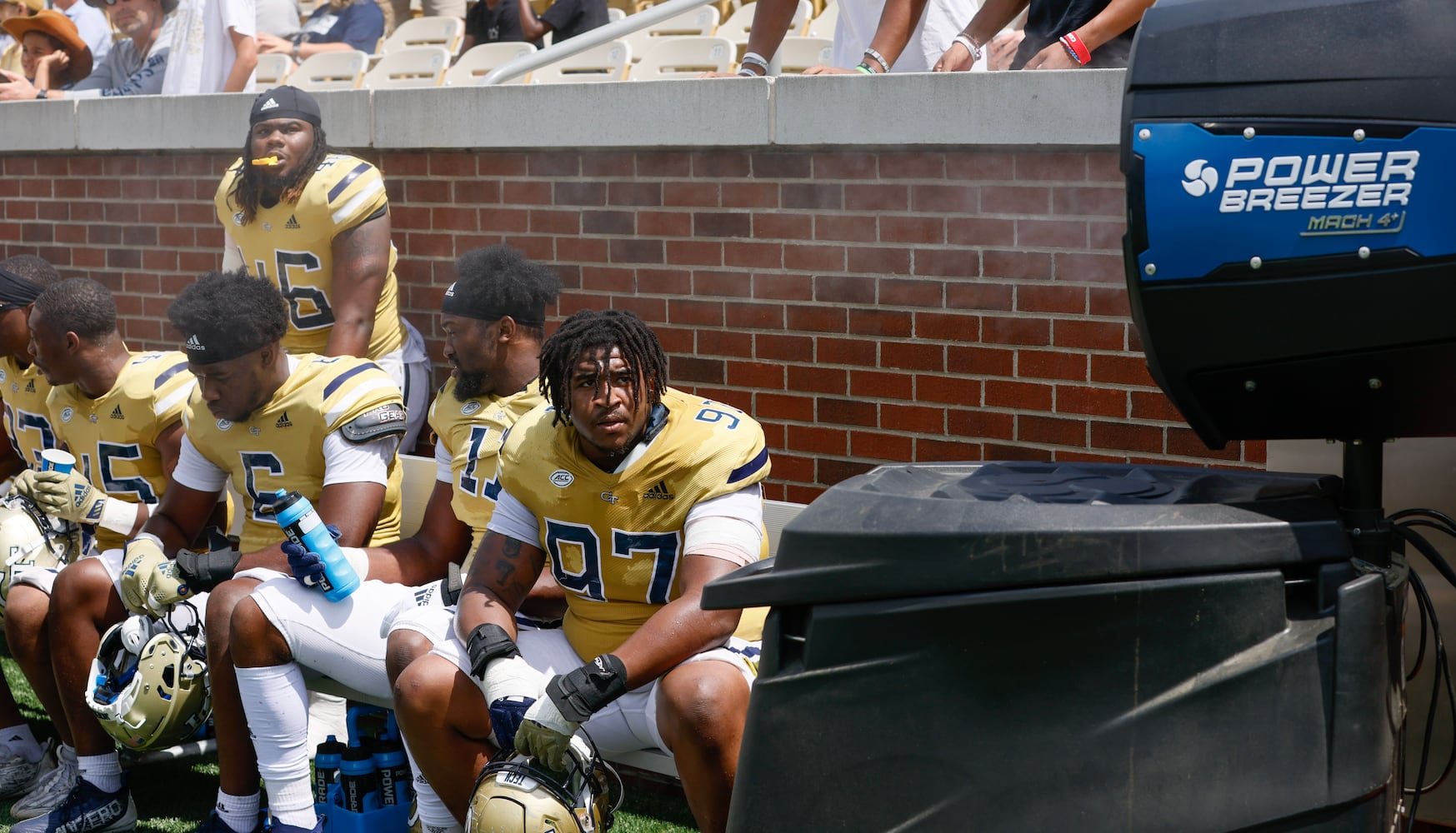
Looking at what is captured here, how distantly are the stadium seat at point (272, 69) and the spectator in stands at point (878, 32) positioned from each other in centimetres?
328

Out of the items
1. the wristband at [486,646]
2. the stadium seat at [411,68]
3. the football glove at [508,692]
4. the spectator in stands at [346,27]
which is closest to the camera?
the football glove at [508,692]

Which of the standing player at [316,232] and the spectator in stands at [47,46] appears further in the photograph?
the spectator in stands at [47,46]

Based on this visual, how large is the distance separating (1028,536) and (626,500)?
1655mm

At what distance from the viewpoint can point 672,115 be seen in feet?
15.2

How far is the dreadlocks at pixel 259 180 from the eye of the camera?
500 cm

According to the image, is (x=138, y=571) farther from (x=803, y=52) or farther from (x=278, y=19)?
(x=278, y=19)

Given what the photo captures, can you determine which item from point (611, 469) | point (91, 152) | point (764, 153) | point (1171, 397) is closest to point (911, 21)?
point (764, 153)

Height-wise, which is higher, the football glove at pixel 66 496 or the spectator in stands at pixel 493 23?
the spectator in stands at pixel 493 23

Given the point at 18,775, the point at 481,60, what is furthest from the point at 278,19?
the point at 18,775

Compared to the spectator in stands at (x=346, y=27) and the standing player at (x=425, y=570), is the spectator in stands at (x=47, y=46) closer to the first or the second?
the spectator in stands at (x=346, y=27)

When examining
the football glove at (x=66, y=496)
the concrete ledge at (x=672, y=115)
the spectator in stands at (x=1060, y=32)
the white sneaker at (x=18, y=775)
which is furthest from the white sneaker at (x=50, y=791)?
the spectator in stands at (x=1060, y=32)

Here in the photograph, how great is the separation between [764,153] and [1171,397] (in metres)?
2.78

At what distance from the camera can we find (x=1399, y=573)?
1754mm

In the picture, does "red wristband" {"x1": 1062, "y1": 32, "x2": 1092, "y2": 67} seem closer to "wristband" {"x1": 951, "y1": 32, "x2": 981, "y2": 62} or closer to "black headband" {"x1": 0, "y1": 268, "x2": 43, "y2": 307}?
"wristband" {"x1": 951, "y1": 32, "x2": 981, "y2": 62}
